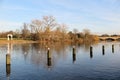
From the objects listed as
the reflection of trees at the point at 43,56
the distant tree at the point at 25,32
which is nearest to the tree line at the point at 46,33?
the distant tree at the point at 25,32

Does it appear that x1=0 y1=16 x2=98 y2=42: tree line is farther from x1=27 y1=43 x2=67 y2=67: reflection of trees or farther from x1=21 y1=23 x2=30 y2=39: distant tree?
x1=27 y1=43 x2=67 y2=67: reflection of trees

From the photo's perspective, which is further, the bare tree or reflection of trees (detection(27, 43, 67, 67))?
the bare tree

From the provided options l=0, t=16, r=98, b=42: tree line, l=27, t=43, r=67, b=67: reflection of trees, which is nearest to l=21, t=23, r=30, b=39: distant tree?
l=0, t=16, r=98, b=42: tree line

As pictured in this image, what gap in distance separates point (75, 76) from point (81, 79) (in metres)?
1.60

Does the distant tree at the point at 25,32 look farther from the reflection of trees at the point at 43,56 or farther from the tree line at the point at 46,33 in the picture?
the reflection of trees at the point at 43,56

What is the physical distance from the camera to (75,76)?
81.8 ft

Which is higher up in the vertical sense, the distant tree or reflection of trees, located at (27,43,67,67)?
the distant tree

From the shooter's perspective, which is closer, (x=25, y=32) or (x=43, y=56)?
(x=43, y=56)

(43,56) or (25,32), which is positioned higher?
A: (25,32)

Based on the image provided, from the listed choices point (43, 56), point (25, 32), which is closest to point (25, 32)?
point (25, 32)

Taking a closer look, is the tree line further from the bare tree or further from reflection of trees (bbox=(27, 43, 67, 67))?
reflection of trees (bbox=(27, 43, 67, 67))

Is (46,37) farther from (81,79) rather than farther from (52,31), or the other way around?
(81,79)

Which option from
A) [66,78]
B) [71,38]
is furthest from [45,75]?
[71,38]

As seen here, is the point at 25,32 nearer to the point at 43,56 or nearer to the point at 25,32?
the point at 25,32
